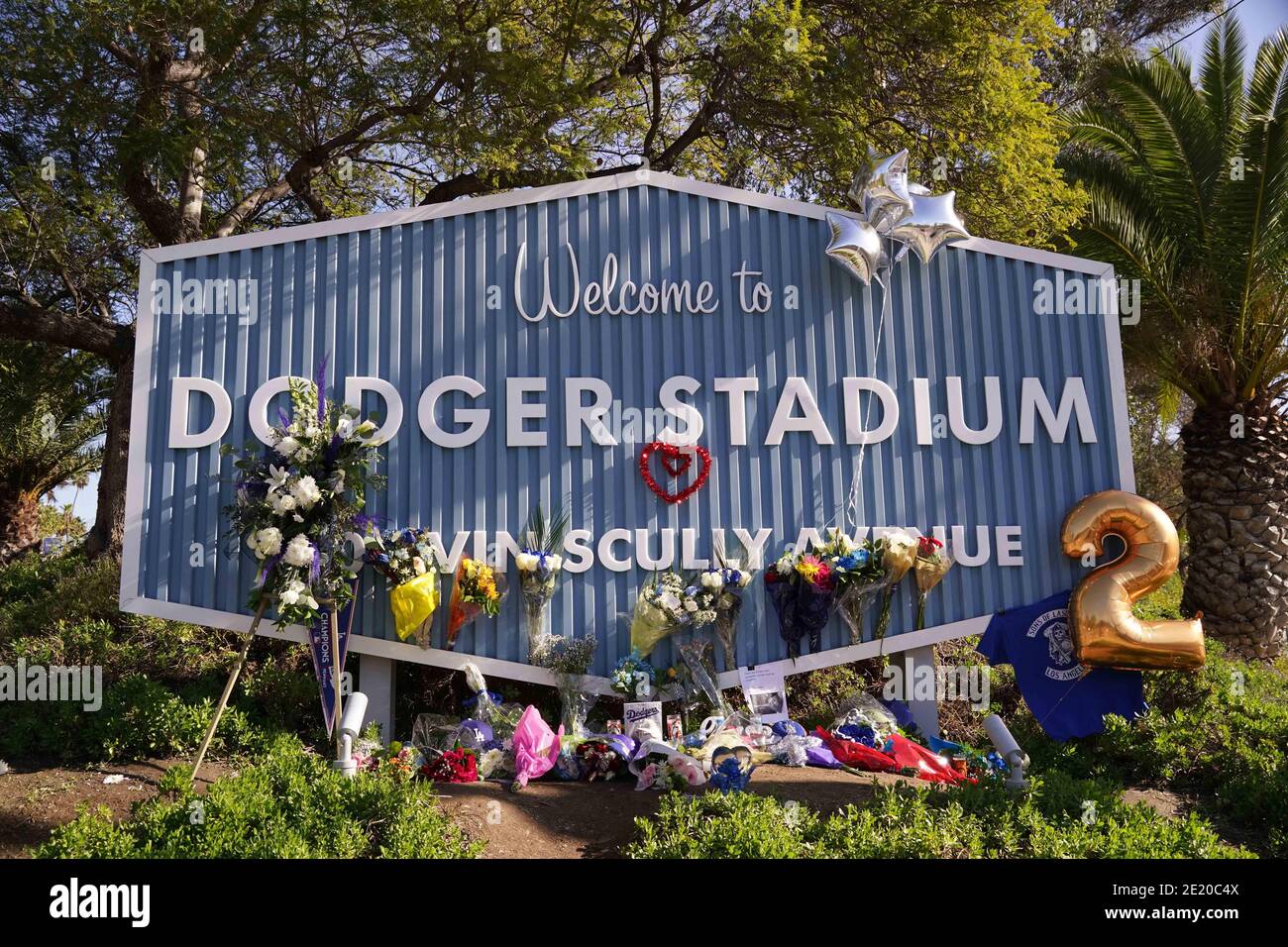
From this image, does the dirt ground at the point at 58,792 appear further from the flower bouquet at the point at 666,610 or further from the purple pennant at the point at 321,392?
the flower bouquet at the point at 666,610

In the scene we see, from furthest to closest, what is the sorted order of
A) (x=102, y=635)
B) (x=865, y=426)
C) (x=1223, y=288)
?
(x=1223, y=288) → (x=102, y=635) → (x=865, y=426)

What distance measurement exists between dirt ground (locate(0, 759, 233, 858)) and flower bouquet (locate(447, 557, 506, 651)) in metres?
1.94

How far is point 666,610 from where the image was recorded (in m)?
8.15

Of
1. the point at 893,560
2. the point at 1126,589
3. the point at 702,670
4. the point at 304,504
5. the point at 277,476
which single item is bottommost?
the point at 702,670

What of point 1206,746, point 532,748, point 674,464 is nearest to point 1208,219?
point 1206,746

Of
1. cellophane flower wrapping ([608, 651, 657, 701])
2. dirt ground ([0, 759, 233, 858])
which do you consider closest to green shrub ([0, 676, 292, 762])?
dirt ground ([0, 759, 233, 858])

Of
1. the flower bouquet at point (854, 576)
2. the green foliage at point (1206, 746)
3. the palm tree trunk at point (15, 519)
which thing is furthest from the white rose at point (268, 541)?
the palm tree trunk at point (15, 519)

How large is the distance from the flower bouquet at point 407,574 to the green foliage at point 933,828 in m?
2.65

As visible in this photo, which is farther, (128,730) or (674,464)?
(674,464)

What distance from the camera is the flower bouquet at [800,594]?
326 inches

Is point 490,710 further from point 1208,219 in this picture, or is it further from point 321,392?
point 1208,219

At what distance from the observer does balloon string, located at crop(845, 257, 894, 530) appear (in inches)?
342

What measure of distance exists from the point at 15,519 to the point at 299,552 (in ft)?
37.0
